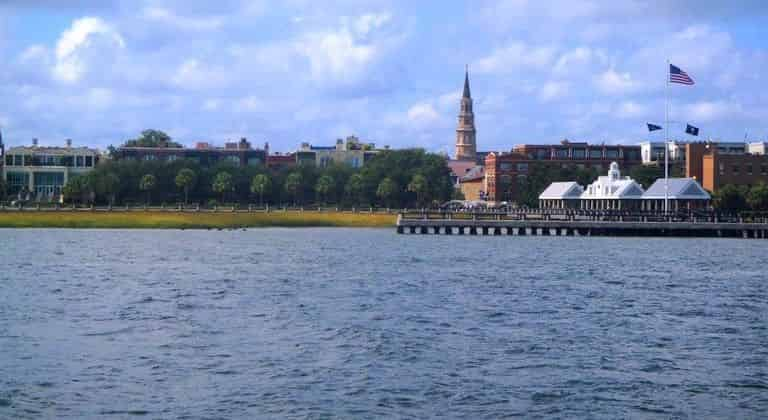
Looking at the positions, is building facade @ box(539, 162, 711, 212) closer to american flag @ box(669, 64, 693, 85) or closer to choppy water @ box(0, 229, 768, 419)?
american flag @ box(669, 64, 693, 85)

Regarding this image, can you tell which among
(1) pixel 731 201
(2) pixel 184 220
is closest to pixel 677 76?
(1) pixel 731 201

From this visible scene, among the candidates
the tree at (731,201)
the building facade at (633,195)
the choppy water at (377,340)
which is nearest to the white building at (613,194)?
the building facade at (633,195)

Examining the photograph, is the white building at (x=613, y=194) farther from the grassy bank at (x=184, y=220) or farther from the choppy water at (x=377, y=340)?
the choppy water at (x=377, y=340)

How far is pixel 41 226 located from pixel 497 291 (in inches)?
4007

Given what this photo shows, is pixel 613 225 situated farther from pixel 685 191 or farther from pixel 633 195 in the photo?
pixel 633 195

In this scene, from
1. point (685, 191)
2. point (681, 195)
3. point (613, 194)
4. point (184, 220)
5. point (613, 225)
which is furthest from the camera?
point (613, 194)

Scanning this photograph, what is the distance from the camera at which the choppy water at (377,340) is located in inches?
1342

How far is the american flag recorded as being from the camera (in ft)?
427

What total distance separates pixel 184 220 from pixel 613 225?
57.4 meters

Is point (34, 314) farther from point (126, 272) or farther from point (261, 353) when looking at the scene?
point (126, 272)

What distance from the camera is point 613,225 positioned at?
146m

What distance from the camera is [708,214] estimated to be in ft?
507

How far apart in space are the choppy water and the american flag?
152 feet

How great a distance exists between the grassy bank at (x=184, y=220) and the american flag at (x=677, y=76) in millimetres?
58013
